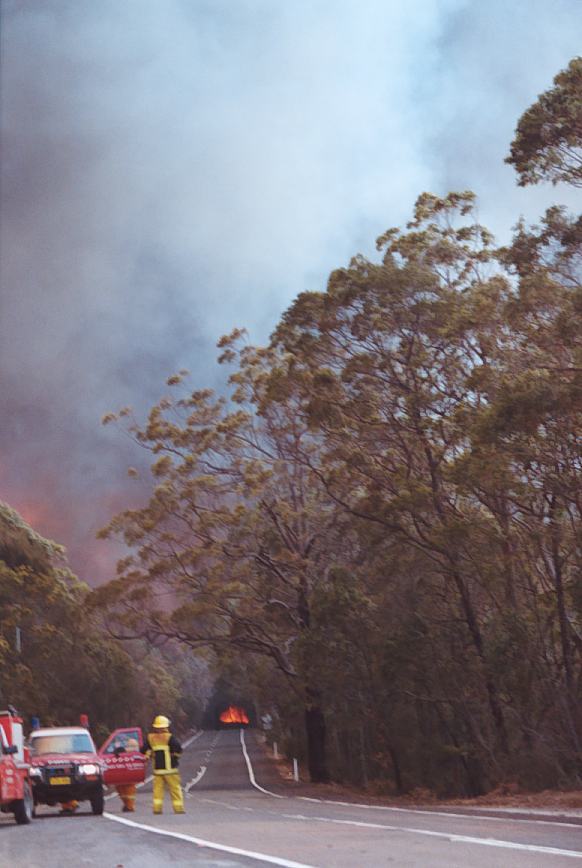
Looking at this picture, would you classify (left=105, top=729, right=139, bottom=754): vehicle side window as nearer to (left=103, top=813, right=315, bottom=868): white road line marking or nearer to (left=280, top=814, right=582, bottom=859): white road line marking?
(left=103, top=813, right=315, bottom=868): white road line marking

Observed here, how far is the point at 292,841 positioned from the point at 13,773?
7.57 m

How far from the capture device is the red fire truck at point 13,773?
1934 centimetres

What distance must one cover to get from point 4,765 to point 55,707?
3649 cm

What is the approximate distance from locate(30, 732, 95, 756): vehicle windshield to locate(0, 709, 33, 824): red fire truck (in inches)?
96.9

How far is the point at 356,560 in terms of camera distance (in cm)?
4288

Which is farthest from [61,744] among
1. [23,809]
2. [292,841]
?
[292,841]

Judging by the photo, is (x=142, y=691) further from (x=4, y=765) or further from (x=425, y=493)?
(x=4, y=765)

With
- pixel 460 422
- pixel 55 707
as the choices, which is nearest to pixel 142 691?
pixel 55 707

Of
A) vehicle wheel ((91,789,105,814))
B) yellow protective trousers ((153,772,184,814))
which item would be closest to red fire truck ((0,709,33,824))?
vehicle wheel ((91,789,105,814))

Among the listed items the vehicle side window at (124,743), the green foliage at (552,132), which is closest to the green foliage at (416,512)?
the green foliage at (552,132)

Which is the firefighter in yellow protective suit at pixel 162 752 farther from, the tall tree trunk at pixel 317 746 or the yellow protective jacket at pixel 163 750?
the tall tree trunk at pixel 317 746

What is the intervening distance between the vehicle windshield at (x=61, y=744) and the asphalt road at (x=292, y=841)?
1801 mm

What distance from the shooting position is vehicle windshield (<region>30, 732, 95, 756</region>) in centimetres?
2414

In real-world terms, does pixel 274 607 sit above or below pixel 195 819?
above
